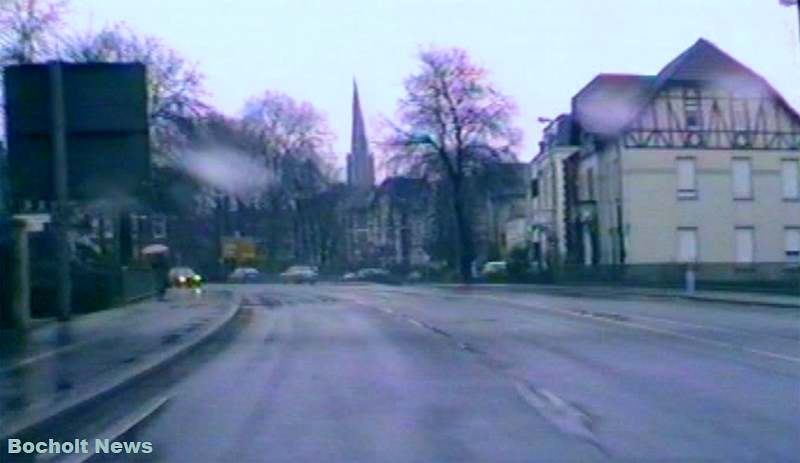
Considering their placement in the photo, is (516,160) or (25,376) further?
(516,160)

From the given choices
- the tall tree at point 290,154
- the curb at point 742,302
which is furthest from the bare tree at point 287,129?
the curb at point 742,302

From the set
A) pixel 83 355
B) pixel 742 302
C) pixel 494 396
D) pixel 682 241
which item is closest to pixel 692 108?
pixel 682 241

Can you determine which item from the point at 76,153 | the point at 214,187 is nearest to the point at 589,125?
the point at 214,187

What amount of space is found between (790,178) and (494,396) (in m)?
55.8

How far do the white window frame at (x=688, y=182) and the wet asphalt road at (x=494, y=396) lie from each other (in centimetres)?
3862

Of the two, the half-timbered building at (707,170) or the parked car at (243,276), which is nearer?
the half-timbered building at (707,170)

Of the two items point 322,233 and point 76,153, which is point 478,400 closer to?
point 76,153

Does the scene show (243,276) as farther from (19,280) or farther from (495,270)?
(19,280)

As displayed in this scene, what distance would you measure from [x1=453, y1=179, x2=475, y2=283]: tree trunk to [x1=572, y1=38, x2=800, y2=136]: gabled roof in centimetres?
1038

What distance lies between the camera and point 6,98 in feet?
81.8

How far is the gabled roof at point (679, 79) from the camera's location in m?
67.8

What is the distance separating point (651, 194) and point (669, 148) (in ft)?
7.93

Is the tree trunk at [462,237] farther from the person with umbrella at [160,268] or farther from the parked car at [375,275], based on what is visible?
the person with umbrella at [160,268]

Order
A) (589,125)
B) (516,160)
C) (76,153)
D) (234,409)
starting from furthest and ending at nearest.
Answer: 1. (516,160)
2. (589,125)
3. (76,153)
4. (234,409)
